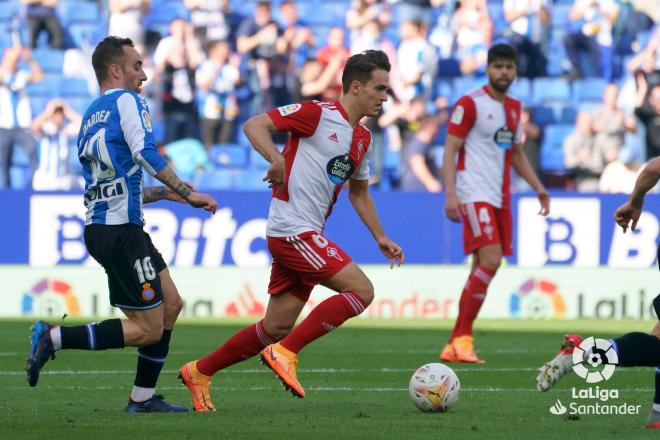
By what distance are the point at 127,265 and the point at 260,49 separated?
38.5ft

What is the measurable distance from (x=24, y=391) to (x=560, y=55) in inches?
513

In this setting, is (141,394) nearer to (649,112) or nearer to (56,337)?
(56,337)

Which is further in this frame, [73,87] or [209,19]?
[209,19]

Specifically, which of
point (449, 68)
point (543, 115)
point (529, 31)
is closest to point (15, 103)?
point (449, 68)

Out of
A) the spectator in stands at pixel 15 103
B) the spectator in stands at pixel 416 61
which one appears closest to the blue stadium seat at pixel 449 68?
the spectator in stands at pixel 416 61

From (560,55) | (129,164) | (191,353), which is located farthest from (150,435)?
(560,55)

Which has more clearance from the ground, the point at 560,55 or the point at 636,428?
the point at 560,55

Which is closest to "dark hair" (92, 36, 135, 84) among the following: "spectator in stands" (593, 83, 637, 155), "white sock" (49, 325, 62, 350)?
"white sock" (49, 325, 62, 350)

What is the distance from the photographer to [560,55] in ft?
63.2

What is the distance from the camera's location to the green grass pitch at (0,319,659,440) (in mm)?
6000

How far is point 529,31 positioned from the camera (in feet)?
62.7

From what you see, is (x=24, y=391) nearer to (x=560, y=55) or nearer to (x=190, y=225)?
(x=190, y=225)

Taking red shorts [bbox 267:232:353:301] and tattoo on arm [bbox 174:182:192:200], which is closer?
tattoo on arm [bbox 174:182:192:200]

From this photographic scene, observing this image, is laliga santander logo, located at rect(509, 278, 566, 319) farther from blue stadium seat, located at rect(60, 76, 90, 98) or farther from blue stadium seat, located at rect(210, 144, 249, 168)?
blue stadium seat, located at rect(60, 76, 90, 98)
